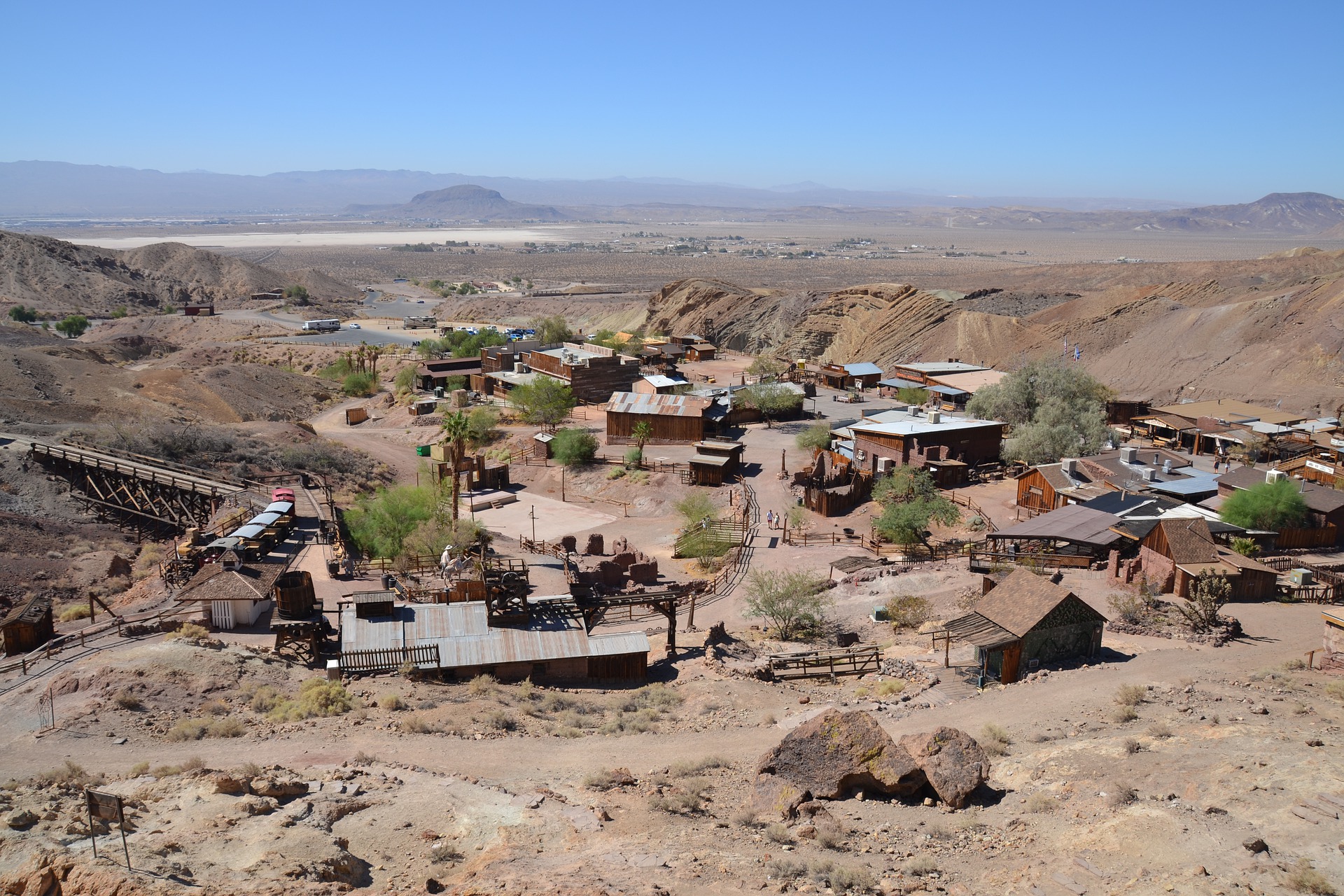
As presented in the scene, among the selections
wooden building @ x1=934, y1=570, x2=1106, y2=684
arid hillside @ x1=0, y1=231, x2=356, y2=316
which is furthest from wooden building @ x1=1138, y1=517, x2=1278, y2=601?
arid hillside @ x1=0, y1=231, x2=356, y2=316

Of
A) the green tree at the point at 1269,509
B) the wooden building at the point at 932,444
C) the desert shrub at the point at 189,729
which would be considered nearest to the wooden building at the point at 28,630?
the desert shrub at the point at 189,729

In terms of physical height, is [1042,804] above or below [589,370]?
below

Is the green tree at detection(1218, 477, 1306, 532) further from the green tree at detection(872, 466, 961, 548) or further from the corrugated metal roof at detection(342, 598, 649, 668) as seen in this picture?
the corrugated metal roof at detection(342, 598, 649, 668)

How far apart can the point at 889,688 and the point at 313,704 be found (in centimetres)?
1247

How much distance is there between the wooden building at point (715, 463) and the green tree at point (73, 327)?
7365cm

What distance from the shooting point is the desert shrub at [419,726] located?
18.4 meters

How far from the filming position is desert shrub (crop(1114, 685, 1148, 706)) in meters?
18.7

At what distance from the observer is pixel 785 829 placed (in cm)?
1405

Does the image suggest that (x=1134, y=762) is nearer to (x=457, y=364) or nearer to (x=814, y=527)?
(x=814, y=527)

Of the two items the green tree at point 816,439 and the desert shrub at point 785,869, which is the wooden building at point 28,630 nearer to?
the desert shrub at point 785,869

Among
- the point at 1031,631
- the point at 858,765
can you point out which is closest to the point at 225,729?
the point at 858,765

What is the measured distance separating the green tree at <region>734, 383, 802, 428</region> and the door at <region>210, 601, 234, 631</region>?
119 ft

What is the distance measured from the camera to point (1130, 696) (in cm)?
1878

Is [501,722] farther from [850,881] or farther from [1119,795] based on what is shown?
[1119,795]
